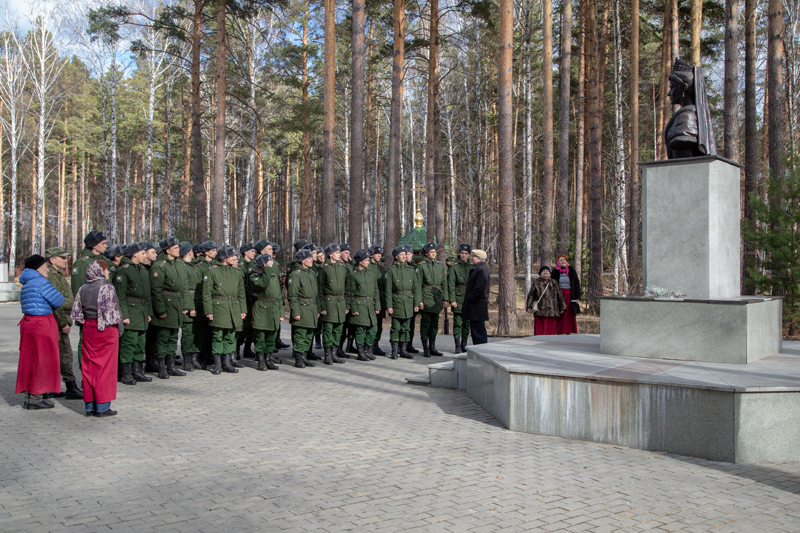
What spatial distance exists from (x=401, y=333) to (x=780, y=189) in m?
8.74

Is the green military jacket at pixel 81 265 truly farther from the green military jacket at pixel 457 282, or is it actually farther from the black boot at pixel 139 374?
the green military jacket at pixel 457 282

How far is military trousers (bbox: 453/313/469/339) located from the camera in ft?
37.7

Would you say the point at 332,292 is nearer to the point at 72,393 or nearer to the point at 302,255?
the point at 302,255

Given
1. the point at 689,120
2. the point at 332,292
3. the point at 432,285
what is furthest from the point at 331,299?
the point at 689,120

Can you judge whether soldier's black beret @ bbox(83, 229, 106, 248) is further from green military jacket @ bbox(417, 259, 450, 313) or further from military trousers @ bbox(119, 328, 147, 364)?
green military jacket @ bbox(417, 259, 450, 313)

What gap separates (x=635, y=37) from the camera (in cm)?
1923

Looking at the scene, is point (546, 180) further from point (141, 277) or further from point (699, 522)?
point (699, 522)

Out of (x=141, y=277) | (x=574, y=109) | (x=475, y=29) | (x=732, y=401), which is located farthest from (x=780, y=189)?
(x=574, y=109)

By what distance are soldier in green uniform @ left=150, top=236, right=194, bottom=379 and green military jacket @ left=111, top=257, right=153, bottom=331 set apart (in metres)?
0.24

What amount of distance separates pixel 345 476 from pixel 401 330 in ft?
22.2

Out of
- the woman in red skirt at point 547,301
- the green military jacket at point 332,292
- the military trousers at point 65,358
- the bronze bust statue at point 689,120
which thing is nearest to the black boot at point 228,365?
the green military jacket at point 332,292

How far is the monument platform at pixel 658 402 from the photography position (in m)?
5.14

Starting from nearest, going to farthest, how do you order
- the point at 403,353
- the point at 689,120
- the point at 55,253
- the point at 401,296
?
the point at 689,120, the point at 55,253, the point at 401,296, the point at 403,353

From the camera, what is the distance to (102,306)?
682cm
